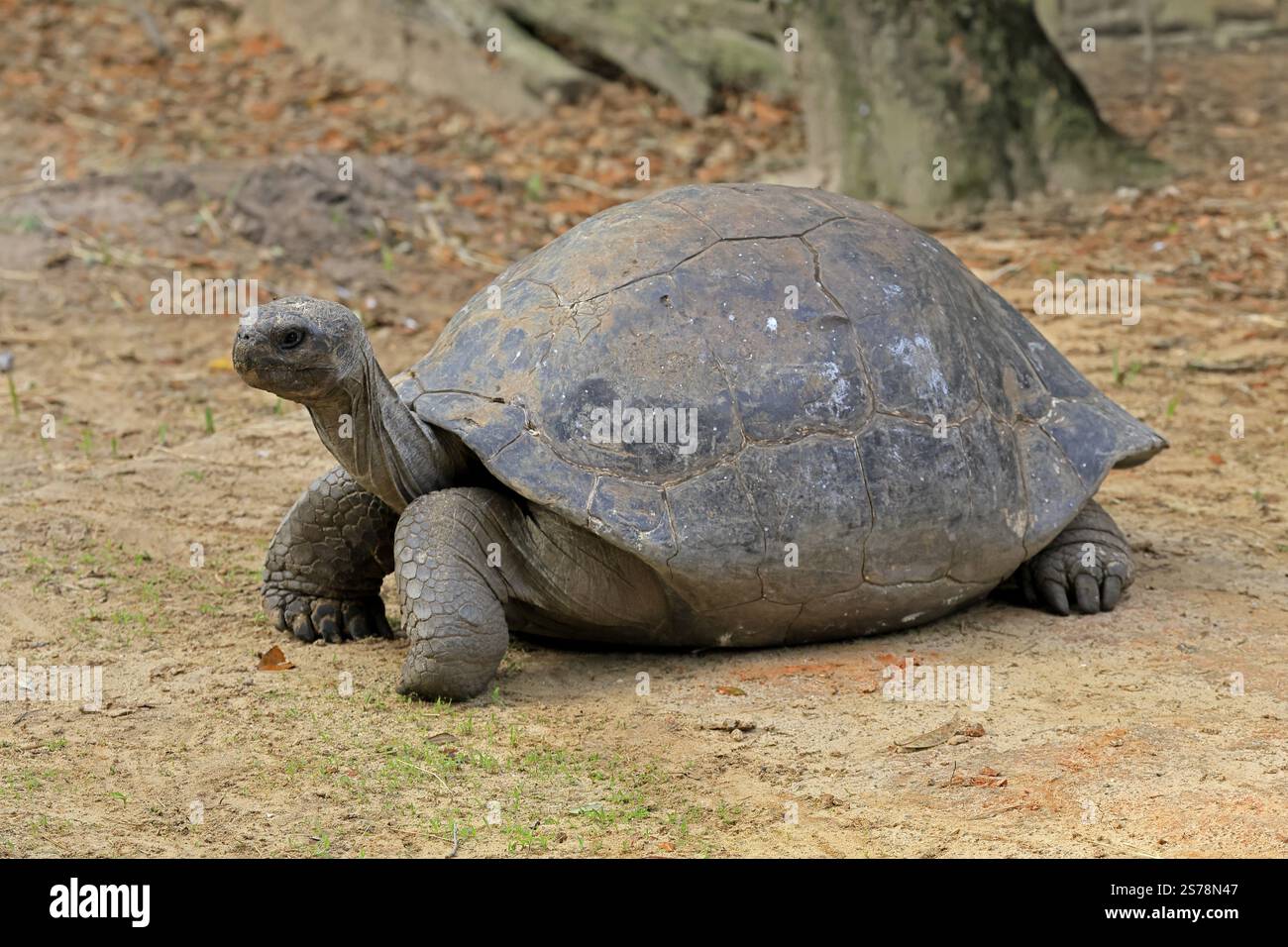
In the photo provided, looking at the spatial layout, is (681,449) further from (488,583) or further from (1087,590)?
(1087,590)

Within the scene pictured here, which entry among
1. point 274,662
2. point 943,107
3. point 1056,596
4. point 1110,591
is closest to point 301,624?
point 274,662

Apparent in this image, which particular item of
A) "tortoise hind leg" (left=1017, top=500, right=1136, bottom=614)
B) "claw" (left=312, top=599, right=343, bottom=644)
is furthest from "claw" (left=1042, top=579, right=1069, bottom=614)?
"claw" (left=312, top=599, right=343, bottom=644)

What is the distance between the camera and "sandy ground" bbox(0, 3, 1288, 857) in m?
3.79

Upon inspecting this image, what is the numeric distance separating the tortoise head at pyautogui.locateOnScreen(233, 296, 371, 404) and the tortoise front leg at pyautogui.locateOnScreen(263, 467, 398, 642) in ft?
2.44

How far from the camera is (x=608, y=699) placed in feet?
15.5

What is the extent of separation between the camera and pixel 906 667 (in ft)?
16.1

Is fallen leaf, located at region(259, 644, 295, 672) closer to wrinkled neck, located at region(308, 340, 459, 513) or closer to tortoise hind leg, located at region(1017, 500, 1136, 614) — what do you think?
wrinkled neck, located at region(308, 340, 459, 513)

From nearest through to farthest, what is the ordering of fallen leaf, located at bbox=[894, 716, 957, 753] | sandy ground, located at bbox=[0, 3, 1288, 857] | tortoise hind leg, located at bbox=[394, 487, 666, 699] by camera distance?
sandy ground, located at bbox=[0, 3, 1288, 857] < fallen leaf, located at bbox=[894, 716, 957, 753] < tortoise hind leg, located at bbox=[394, 487, 666, 699]

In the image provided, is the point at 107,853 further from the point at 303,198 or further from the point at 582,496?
the point at 303,198

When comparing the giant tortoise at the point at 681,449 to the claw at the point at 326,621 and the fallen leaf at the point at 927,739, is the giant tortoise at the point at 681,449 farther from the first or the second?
the fallen leaf at the point at 927,739

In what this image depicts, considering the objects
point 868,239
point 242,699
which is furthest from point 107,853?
point 868,239

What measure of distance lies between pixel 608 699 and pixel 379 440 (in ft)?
3.43

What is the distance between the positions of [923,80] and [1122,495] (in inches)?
169

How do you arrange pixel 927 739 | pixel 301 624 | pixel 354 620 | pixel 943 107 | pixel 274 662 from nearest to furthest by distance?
pixel 927 739 → pixel 274 662 → pixel 301 624 → pixel 354 620 → pixel 943 107
